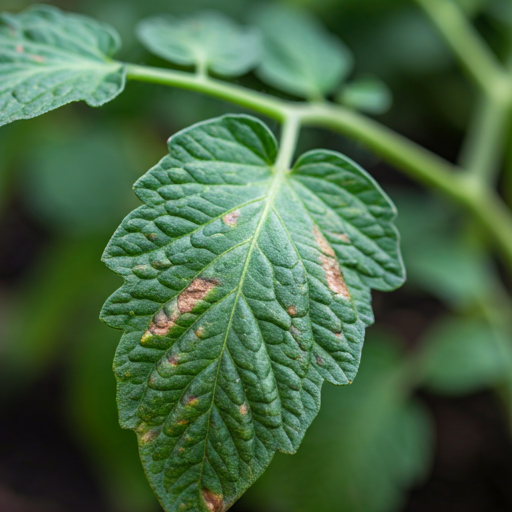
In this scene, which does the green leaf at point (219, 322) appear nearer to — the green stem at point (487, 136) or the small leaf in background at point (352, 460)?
the small leaf in background at point (352, 460)

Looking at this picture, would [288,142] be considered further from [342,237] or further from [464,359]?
[464,359]

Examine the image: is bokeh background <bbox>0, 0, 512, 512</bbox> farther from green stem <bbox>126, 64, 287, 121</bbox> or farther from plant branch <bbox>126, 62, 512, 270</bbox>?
green stem <bbox>126, 64, 287, 121</bbox>

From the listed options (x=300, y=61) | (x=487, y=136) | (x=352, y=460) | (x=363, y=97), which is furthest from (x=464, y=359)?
(x=300, y=61)

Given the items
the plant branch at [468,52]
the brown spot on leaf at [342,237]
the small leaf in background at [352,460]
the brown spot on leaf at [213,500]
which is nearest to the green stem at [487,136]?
the plant branch at [468,52]

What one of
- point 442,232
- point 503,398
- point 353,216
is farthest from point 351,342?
point 442,232

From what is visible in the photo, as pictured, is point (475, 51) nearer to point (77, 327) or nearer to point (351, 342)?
point (351, 342)
